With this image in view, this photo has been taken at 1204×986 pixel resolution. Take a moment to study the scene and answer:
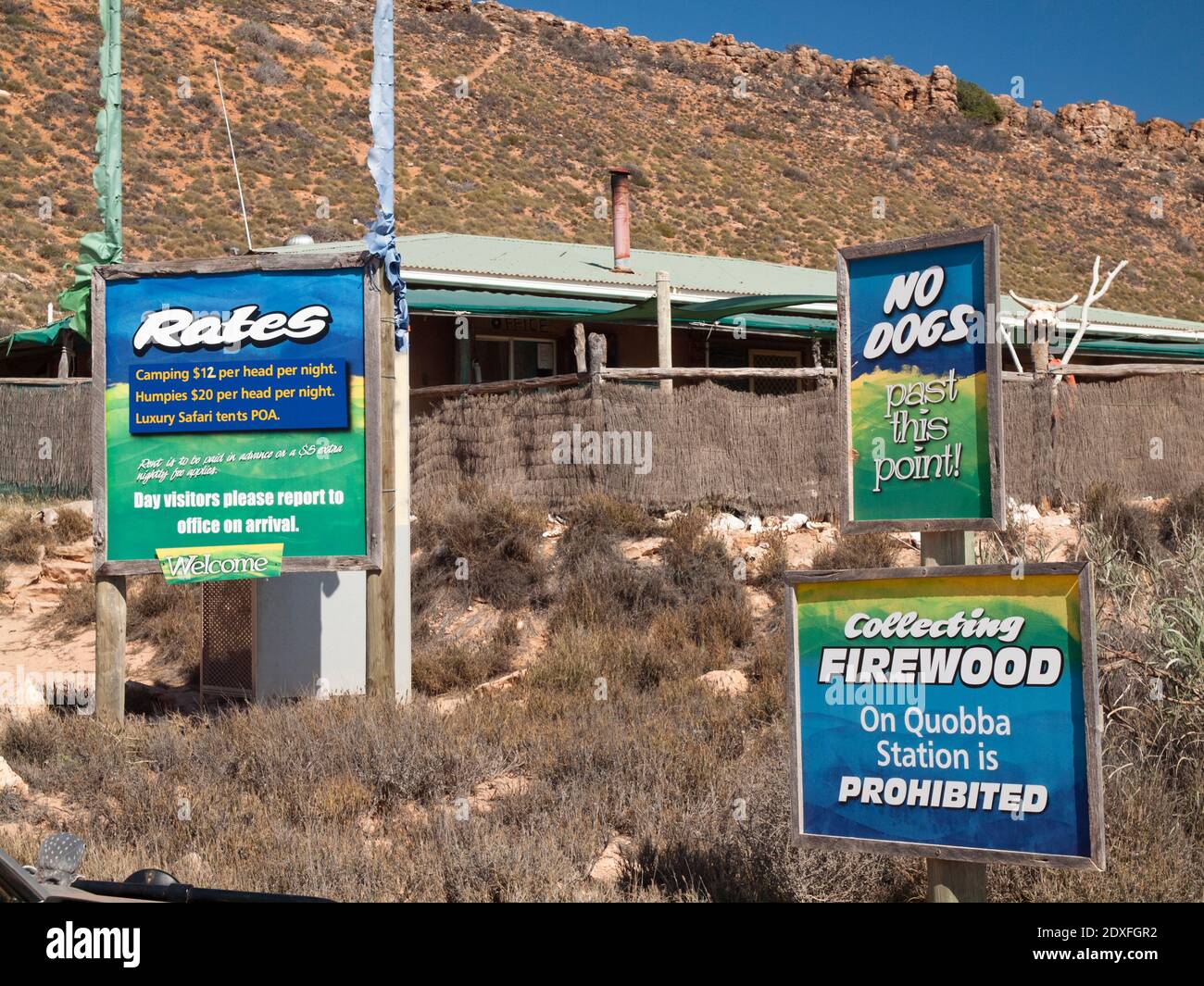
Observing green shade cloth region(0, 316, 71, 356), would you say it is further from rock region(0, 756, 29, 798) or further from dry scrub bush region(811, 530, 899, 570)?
rock region(0, 756, 29, 798)

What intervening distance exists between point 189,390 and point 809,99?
56884mm

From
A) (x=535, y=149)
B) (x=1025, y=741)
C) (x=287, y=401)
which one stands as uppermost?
(x=535, y=149)

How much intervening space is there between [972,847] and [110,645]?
7.12 meters

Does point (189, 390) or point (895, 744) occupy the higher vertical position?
point (189, 390)

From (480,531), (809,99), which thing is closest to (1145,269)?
(809,99)

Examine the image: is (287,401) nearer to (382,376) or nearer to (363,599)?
(382,376)

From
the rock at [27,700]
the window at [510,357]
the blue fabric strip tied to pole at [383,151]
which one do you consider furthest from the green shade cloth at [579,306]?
the blue fabric strip tied to pole at [383,151]

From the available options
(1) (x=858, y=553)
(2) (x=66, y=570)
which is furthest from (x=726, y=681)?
(2) (x=66, y=570)

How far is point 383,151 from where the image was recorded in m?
9.77

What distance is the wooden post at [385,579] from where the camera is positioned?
961 centimetres

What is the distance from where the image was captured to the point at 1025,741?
4.95 meters

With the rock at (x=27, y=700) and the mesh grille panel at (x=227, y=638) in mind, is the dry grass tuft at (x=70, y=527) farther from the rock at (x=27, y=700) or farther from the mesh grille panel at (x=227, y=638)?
the mesh grille panel at (x=227, y=638)

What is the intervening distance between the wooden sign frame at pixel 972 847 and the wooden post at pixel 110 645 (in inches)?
243

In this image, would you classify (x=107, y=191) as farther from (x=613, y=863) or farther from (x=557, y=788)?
(x=613, y=863)
